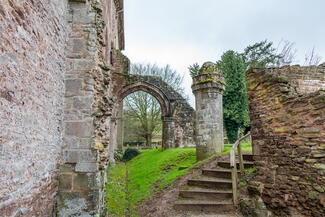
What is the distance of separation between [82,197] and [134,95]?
65.0ft

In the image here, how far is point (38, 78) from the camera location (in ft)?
9.24

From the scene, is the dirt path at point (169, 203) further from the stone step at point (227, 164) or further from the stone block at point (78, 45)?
the stone block at point (78, 45)

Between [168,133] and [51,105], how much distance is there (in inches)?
440

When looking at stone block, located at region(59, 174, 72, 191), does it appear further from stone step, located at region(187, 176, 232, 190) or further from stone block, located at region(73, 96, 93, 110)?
stone step, located at region(187, 176, 232, 190)

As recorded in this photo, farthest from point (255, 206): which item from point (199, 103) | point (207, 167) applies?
point (199, 103)

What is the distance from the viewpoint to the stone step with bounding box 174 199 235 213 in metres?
5.21

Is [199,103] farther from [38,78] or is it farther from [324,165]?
[38,78]

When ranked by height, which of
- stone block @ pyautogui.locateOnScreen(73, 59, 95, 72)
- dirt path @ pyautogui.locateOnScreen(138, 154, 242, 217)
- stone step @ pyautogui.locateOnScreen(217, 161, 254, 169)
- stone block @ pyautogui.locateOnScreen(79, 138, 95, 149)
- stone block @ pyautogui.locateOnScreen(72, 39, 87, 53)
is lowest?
dirt path @ pyautogui.locateOnScreen(138, 154, 242, 217)

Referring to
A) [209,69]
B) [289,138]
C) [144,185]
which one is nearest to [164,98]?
[209,69]

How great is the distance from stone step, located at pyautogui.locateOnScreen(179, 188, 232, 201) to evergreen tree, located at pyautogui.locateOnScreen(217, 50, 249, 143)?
12883mm

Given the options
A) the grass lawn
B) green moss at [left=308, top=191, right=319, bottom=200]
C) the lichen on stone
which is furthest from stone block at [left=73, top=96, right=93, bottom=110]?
the lichen on stone

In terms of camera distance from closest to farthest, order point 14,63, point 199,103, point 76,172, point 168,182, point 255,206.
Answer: point 14,63 → point 76,172 → point 255,206 → point 168,182 → point 199,103

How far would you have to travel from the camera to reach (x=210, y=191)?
5.80 m

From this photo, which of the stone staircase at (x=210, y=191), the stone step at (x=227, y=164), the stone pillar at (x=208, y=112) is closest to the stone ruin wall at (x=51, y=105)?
the stone staircase at (x=210, y=191)
